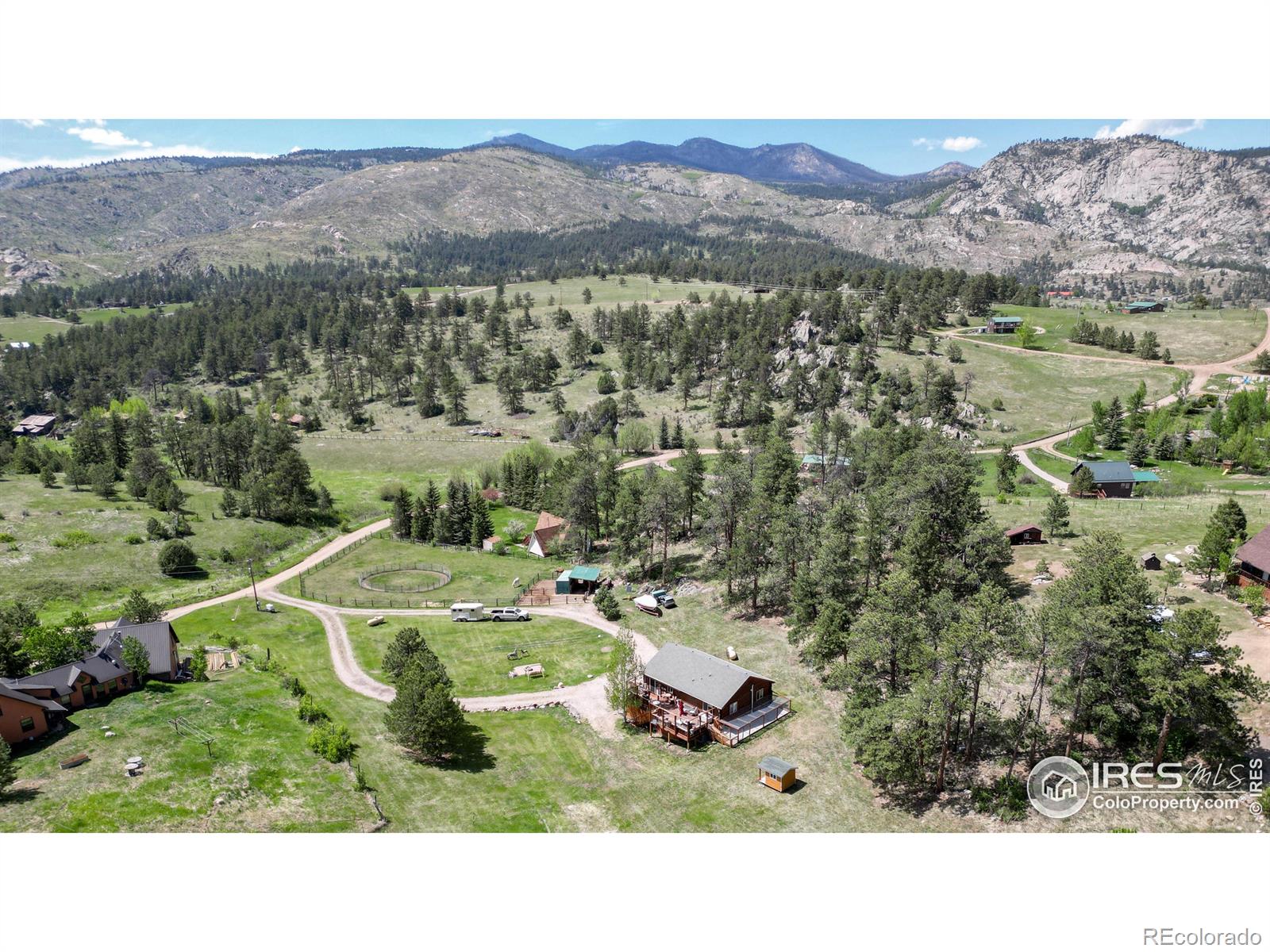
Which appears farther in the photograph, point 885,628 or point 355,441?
point 355,441

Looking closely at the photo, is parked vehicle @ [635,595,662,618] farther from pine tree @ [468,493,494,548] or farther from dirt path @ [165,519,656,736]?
pine tree @ [468,493,494,548]

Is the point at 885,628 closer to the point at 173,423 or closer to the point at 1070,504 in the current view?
the point at 1070,504

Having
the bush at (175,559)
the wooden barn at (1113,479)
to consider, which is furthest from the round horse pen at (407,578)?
the wooden barn at (1113,479)

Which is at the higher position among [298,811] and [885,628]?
[885,628]

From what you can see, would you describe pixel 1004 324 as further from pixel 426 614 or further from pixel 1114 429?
pixel 426 614

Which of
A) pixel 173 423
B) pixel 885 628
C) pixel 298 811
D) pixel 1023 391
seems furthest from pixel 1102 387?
pixel 173 423

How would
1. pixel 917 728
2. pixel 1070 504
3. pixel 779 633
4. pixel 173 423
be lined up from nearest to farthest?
1. pixel 917 728
2. pixel 779 633
3. pixel 1070 504
4. pixel 173 423

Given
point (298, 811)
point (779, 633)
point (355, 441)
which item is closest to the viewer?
A: point (298, 811)
